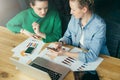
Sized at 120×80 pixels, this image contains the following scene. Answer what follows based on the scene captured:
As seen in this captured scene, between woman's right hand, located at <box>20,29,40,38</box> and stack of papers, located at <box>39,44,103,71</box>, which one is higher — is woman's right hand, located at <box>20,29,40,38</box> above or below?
above

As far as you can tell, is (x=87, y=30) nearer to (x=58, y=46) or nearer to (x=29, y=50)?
(x=58, y=46)

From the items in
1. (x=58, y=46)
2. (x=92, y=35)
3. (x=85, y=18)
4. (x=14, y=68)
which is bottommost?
(x=14, y=68)

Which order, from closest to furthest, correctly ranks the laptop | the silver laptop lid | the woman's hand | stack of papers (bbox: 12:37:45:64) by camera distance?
the laptop < the silver laptop lid < stack of papers (bbox: 12:37:45:64) < the woman's hand

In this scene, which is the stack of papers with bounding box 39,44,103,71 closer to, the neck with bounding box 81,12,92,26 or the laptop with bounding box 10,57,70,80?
the laptop with bounding box 10,57,70,80

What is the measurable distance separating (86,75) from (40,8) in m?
0.69

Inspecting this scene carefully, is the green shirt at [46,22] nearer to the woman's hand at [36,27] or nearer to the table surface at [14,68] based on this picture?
the woman's hand at [36,27]

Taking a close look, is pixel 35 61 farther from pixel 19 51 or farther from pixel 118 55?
pixel 118 55

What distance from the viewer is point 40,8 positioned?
1890 millimetres

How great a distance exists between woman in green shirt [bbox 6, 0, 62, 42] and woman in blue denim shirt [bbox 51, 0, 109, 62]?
0.13m

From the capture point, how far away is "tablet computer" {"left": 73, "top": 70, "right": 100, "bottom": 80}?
5.15 ft

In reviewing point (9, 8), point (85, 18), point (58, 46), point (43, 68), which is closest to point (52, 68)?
point (43, 68)

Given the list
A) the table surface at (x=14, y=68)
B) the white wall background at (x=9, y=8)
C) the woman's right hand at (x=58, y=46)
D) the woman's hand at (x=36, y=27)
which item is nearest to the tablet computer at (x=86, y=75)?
the table surface at (x=14, y=68)

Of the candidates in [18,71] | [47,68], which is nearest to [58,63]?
[47,68]

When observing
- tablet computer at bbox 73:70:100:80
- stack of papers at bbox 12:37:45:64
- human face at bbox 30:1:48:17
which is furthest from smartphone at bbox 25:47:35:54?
tablet computer at bbox 73:70:100:80
